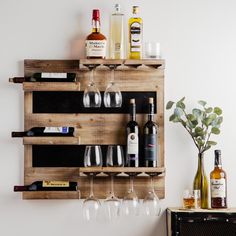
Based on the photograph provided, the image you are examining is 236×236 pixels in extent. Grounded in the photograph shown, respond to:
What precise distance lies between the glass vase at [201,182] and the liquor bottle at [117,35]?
0.74 m

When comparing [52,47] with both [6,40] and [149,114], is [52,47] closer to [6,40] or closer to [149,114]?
[6,40]

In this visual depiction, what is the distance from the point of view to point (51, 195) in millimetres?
3592

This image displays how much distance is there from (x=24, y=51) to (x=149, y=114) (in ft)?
2.70

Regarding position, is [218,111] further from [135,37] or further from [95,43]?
[95,43]

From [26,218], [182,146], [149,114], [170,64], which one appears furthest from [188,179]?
[26,218]

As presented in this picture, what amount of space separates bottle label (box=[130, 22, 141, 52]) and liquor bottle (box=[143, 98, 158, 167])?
302 millimetres

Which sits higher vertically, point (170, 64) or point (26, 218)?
point (170, 64)

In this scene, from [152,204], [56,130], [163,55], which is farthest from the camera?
[163,55]

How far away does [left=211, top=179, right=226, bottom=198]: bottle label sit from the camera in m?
3.52

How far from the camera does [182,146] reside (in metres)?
3.68

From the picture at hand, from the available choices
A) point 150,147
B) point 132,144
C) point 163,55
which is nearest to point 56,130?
point 132,144

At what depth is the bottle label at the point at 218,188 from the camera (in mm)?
3516

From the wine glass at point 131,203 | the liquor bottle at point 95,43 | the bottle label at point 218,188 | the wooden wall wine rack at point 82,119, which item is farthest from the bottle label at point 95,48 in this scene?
the bottle label at point 218,188

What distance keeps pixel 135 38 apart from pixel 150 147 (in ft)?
2.03
